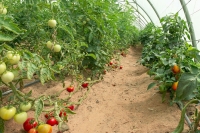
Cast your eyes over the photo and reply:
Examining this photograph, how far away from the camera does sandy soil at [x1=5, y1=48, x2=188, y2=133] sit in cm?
193

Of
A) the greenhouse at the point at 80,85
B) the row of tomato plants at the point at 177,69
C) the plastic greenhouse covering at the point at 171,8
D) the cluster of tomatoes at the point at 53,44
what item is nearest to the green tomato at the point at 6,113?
the greenhouse at the point at 80,85

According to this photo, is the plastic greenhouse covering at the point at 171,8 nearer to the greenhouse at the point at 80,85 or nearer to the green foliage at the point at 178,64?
the green foliage at the point at 178,64

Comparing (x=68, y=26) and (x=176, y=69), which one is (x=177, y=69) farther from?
(x=68, y=26)

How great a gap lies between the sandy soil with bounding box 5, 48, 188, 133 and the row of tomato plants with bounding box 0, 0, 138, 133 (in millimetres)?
164

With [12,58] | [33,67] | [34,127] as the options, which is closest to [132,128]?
[34,127]

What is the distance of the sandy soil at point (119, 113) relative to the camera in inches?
76.0

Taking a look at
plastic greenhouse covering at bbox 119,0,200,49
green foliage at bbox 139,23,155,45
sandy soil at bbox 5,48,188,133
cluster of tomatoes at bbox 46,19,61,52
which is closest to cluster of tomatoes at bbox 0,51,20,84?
cluster of tomatoes at bbox 46,19,61,52

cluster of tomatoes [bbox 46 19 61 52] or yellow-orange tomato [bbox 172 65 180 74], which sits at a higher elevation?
cluster of tomatoes [bbox 46 19 61 52]

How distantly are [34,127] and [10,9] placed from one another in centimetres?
118

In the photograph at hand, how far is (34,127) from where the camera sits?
58.5 inches

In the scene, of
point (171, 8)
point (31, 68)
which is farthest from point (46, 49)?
point (171, 8)

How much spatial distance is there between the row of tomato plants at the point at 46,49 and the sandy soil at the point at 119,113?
0.54ft

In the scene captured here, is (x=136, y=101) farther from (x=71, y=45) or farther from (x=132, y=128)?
(x=71, y=45)

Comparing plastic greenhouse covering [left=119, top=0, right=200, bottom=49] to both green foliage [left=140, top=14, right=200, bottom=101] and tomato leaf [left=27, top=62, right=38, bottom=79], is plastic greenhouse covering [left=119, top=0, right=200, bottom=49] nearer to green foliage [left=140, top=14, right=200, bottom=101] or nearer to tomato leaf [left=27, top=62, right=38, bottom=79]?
green foliage [left=140, top=14, right=200, bottom=101]
